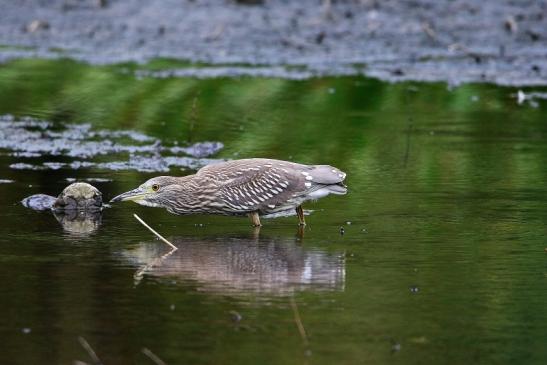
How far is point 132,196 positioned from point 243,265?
1.83m

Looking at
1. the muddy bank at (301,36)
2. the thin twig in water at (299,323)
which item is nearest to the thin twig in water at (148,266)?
the thin twig in water at (299,323)

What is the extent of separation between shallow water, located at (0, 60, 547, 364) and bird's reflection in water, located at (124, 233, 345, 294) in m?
0.02

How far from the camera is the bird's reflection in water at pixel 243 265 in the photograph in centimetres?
799

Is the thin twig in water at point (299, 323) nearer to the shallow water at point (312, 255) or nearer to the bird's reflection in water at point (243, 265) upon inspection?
the shallow water at point (312, 255)

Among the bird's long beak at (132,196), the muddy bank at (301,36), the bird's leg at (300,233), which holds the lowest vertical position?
the bird's leg at (300,233)

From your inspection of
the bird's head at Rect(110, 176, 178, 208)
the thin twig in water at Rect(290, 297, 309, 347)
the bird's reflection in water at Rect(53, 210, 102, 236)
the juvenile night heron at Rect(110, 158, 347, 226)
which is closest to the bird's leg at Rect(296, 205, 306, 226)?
the juvenile night heron at Rect(110, 158, 347, 226)

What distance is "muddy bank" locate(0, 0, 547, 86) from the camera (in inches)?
752

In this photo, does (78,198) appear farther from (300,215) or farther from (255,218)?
(300,215)

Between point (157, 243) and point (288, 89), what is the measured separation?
8397 mm

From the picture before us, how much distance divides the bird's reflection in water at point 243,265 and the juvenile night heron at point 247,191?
643 mm

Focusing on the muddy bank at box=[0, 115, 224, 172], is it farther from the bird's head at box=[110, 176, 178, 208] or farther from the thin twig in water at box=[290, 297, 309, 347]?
the thin twig in water at box=[290, 297, 309, 347]

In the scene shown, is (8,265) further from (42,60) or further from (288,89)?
(42,60)

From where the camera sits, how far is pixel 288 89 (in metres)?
17.5

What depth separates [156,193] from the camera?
10.2m
